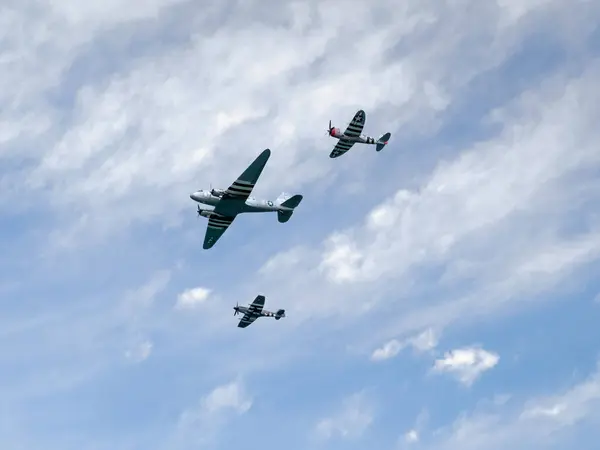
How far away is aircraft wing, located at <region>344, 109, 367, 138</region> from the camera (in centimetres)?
14750

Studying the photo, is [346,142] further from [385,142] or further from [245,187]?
[245,187]

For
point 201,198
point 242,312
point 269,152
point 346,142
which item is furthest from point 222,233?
point 242,312

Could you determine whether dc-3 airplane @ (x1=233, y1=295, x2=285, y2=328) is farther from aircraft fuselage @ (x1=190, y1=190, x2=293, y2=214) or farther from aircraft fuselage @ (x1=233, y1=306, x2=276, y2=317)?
aircraft fuselage @ (x1=190, y1=190, x2=293, y2=214)

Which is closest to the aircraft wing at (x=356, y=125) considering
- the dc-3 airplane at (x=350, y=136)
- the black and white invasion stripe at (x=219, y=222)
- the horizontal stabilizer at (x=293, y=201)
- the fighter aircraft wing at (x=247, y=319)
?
the dc-3 airplane at (x=350, y=136)

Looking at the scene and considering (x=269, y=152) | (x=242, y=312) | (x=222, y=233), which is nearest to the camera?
(x=269, y=152)

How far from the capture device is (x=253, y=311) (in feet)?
578

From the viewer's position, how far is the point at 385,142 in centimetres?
15625

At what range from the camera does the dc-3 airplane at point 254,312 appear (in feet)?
574

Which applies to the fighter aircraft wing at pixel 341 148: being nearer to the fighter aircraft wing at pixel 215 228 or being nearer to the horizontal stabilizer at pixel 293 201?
the horizontal stabilizer at pixel 293 201

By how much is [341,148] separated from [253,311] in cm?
4685

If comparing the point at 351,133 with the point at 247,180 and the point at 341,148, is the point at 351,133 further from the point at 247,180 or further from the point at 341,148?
the point at 247,180

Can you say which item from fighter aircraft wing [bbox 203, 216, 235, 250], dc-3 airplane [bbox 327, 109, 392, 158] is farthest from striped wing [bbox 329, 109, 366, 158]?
fighter aircraft wing [bbox 203, 216, 235, 250]

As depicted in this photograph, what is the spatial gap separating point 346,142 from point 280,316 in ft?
162

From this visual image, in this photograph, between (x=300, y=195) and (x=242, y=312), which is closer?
(x=300, y=195)
